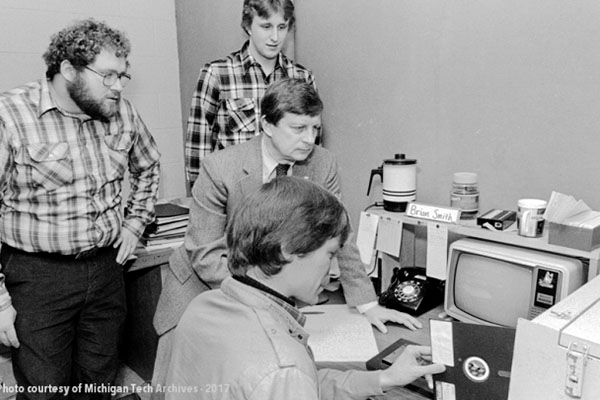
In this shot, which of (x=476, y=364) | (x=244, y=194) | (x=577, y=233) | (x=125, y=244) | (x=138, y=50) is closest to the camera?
(x=476, y=364)

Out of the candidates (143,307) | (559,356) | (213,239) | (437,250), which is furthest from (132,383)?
(559,356)

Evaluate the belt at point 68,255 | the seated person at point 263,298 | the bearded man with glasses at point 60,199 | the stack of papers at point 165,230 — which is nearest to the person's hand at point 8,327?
the bearded man with glasses at point 60,199

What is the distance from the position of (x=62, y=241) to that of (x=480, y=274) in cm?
127

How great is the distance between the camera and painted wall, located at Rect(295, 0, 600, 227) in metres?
1.45

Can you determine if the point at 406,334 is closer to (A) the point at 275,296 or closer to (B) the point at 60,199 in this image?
(A) the point at 275,296

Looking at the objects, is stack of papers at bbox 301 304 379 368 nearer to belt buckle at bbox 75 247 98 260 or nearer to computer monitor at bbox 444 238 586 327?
computer monitor at bbox 444 238 586 327

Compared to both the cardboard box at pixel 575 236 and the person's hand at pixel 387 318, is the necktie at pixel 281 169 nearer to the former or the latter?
the person's hand at pixel 387 318

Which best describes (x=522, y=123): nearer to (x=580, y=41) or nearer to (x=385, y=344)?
(x=580, y=41)

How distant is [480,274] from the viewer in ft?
4.87

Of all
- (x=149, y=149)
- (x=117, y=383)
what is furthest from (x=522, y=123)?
(x=117, y=383)

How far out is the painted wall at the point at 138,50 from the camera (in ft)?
8.11

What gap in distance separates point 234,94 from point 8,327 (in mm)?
1136

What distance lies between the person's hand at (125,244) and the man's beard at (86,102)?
1.41ft

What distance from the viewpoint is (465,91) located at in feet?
5.49
